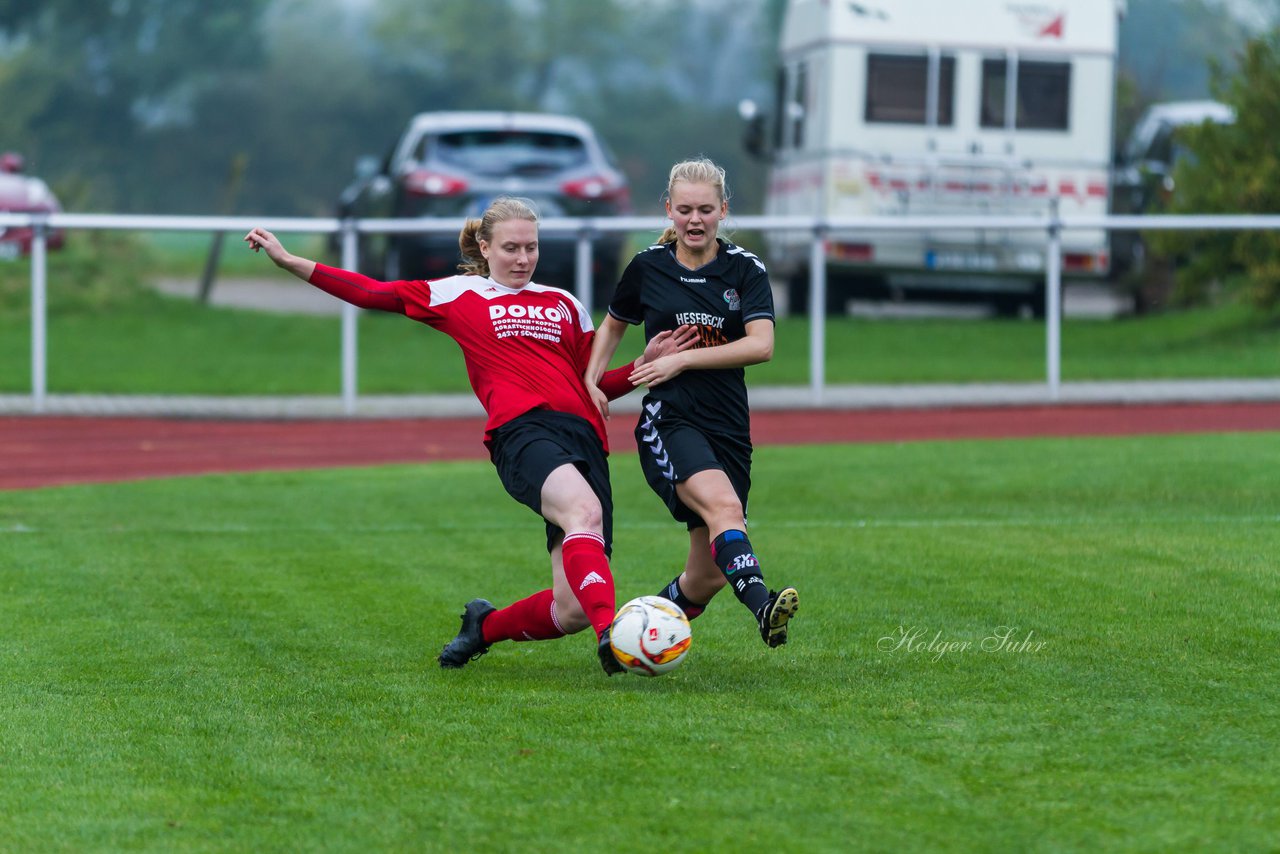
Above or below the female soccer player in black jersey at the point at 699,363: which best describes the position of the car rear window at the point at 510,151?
above

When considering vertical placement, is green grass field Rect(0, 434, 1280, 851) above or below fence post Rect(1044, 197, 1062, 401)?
below

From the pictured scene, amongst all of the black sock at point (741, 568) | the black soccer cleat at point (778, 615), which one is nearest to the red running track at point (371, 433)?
the black sock at point (741, 568)

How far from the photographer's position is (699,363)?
641 cm

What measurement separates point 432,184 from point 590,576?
13769 millimetres

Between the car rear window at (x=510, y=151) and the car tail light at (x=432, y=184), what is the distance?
30 centimetres

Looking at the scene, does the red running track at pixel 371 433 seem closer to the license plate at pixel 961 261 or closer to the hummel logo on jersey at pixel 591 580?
the license plate at pixel 961 261

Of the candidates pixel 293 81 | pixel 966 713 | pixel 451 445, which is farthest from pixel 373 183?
pixel 293 81

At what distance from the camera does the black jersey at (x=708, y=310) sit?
6539 mm

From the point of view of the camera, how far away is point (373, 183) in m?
22.1

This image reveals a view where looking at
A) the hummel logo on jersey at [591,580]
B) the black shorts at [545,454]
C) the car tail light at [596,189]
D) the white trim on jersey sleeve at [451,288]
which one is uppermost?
the car tail light at [596,189]

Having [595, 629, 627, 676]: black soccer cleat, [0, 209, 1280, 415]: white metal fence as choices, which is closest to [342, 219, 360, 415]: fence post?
[0, 209, 1280, 415]: white metal fence

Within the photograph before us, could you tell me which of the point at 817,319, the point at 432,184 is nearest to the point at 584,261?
the point at 817,319

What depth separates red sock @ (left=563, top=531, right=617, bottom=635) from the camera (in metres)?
6.10

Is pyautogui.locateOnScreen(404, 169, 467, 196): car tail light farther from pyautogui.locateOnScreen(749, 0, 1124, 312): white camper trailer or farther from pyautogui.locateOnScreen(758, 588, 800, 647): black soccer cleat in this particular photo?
pyautogui.locateOnScreen(758, 588, 800, 647): black soccer cleat
